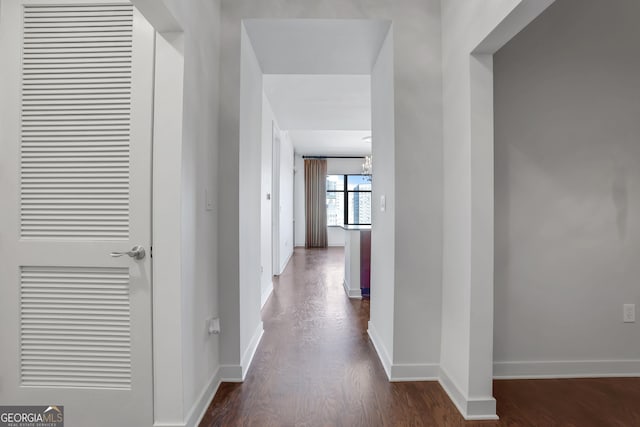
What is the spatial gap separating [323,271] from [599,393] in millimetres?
4192

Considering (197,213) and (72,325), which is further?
(197,213)

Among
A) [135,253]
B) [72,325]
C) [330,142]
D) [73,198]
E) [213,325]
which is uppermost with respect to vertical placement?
[330,142]

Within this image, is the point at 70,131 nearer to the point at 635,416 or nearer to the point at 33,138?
the point at 33,138

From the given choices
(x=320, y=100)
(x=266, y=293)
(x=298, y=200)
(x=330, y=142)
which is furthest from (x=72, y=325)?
(x=298, y=200)

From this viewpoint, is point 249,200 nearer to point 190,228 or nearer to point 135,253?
point 190,228

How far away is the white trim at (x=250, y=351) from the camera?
2158 millimetres

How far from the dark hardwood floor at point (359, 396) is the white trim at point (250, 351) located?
0.04 metres

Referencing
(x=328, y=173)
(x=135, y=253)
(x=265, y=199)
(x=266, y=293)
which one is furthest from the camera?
(x=328, y=173)

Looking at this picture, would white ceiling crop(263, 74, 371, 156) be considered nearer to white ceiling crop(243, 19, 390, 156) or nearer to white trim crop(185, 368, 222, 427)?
white ceiling crop(243, 19, 390, 156)

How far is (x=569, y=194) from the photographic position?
84.2 inches

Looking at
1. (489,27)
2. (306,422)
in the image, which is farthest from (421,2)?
(306,422)

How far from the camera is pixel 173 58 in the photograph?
5.03 ft

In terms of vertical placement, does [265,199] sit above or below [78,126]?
below

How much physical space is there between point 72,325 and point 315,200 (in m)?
8.01
